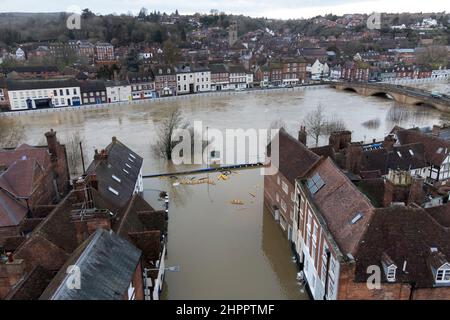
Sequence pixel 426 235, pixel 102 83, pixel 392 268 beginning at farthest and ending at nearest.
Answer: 1. pixel 102 83
2. pixel 426 235
3. pixel 392 268

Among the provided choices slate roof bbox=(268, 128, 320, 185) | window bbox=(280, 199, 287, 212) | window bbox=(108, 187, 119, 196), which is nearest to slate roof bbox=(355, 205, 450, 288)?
slate roof bbox=(268, 128, 320, 185)

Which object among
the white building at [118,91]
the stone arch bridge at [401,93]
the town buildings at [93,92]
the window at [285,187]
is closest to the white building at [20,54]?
the town buildings at [93,92]

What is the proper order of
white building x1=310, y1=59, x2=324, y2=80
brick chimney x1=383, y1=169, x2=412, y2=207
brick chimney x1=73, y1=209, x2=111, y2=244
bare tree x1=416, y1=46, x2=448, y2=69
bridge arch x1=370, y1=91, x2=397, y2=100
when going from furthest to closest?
1. bare tree x1=416, y1=46, x2=448, y2=69
2. white building x1=310, y1=59, x2=324, y2=80
3. bridge arch x1=370, y1=91, x2=397, y2=100
4. brick chimney x1=383, y1=169, x2=412, y2=207
5. brick chimney x1=73, y1=209, x2=111, y2=244

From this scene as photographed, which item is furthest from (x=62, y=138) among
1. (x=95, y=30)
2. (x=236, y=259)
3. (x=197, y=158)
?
(x=95, y=30)

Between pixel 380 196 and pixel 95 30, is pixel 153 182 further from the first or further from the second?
pixel 95 30

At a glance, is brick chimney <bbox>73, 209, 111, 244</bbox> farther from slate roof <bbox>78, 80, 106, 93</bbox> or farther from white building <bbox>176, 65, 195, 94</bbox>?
white building <bbox>176, 65, 195, 94</bbox>

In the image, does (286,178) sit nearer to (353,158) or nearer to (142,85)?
(353,158)
